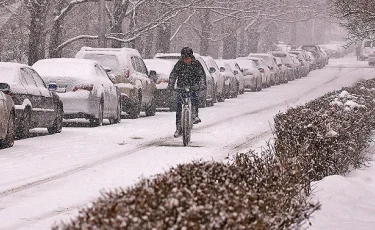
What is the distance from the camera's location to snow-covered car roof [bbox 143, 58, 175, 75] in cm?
2966

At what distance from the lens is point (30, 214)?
947cm

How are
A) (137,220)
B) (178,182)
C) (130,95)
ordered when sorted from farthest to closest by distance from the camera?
1. (130,95)
2. (178,182)
3. (137,220)

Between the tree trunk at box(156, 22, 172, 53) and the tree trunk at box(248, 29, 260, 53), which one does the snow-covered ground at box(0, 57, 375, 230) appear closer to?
the tree trunk at box(156, 22, 172, 53)

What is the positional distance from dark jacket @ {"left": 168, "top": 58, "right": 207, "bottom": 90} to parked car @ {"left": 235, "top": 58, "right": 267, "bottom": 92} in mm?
25445

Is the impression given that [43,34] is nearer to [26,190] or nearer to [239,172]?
[26,190]

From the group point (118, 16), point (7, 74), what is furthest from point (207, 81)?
point (7, 74)

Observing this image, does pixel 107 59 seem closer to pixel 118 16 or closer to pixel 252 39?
pixel 118 16

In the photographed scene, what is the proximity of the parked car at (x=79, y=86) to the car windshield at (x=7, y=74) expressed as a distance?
3.19m

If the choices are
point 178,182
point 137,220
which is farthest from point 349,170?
point 137,220

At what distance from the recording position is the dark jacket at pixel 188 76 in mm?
18297

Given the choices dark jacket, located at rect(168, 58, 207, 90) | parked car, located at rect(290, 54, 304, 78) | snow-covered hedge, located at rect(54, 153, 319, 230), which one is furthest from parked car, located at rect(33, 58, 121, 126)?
parked car, located at rect(290, 54, 304, 78)

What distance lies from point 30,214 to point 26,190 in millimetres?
1852

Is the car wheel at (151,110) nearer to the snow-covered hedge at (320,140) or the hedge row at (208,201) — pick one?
the snow-covered hedge at (320,140)

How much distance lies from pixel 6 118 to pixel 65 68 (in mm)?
5996
